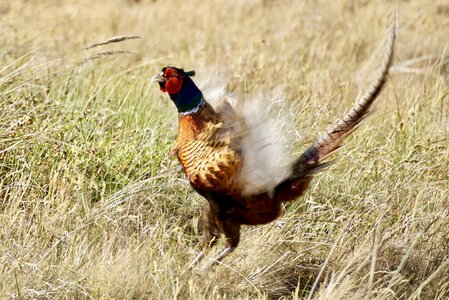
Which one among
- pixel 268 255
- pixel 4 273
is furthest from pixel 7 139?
pixel 268 255

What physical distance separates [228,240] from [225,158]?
0.49 m

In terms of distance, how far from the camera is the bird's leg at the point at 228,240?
4.17m

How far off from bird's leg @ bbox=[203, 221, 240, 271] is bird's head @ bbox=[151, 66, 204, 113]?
58cm

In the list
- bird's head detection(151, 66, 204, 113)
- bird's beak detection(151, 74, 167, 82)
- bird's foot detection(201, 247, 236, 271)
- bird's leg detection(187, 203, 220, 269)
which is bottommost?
bird's foot detection(201, 247, 236, 271)

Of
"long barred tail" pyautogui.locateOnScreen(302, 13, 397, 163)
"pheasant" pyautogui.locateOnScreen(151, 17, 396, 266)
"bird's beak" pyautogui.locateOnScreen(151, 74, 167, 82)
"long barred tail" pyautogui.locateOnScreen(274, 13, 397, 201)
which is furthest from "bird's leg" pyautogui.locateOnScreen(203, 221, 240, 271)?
"bird's beak" pyautogui.locateOnScreen(151, 74, 167, 82)

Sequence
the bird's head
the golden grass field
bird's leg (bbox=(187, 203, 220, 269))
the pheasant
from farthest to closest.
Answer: bird's leg (bbox=(187, 203, 220, 269)) < the bird's head < the pheasant < the golden grass field

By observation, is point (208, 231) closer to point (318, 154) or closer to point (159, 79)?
point (318, 154)

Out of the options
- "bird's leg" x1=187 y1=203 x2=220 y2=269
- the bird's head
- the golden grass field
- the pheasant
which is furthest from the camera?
"bird's leg" x1=187 y1=203 x2=220 y2=269

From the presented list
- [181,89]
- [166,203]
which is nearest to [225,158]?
[181,89]

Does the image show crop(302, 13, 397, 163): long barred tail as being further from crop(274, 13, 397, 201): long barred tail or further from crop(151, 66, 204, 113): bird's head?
crop(151, 66, 204, 113): bird's head

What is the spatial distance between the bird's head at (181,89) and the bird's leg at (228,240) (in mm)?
578

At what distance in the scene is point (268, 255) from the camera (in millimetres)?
4336

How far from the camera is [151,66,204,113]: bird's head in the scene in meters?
4.11

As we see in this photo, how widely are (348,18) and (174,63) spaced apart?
128 inches
